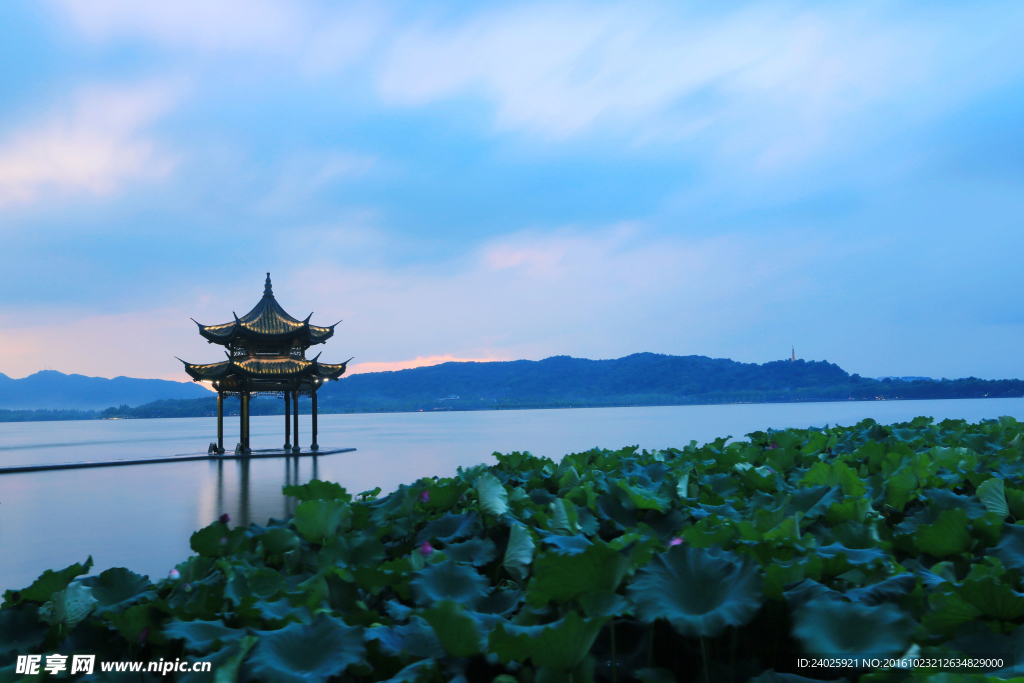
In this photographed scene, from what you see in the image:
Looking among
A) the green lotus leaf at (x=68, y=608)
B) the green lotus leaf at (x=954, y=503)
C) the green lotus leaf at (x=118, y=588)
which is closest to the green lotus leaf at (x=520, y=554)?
the green lotus leaf at (x=118, y=588)

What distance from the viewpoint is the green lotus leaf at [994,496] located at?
210 cm

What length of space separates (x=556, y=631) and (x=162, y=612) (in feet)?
3.43

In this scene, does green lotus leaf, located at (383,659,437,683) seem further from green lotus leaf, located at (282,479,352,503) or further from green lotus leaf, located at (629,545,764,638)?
green lotus leaf, located at (282,479,352,503)

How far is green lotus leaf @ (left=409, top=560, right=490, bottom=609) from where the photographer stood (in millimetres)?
1510

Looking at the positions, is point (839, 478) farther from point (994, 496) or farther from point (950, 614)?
point (950, 614)

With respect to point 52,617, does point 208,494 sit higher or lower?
lower

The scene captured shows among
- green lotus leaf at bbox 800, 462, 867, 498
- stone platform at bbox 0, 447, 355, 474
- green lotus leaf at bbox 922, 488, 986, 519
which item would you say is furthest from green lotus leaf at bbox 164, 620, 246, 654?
stone platform at bbox 0, 447, 355, 474

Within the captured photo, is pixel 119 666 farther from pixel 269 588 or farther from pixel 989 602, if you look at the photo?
pixel 989 602

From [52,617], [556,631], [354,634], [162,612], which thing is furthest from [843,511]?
[52,617]

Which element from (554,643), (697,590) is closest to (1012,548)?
(697,590)

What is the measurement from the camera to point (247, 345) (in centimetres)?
2309

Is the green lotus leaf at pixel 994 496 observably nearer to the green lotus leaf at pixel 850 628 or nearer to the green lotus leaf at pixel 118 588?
the green lotus leaf at pixel 850 628

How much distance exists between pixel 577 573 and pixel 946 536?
1.16 meters

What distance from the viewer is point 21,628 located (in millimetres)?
1579
